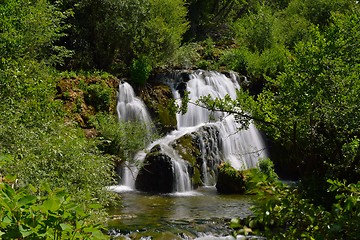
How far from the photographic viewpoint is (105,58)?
24.5 metres

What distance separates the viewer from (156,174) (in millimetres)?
18109

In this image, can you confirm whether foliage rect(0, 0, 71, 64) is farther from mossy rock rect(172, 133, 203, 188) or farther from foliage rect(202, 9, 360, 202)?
foliage rect(202, 9, 360, 202)

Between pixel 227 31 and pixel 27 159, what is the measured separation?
35607mm

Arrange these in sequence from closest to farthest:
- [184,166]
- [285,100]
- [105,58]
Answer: [285,100] → [184,166] → [105,58]

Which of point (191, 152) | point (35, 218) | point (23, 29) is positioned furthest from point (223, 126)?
point (35, 218)

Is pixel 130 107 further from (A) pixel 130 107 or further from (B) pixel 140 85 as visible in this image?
(B) pixel 140 85

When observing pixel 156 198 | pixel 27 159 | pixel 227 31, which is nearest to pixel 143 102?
pixel 156 198

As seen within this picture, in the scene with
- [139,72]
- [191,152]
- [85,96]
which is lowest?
[191,152]

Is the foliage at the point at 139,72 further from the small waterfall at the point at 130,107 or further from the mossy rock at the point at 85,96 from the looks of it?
the mossy rock at the point at 85,96

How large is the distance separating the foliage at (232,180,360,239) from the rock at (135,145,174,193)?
15482 mm

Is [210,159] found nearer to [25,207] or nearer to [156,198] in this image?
[156,198]

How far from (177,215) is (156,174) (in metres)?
4.65

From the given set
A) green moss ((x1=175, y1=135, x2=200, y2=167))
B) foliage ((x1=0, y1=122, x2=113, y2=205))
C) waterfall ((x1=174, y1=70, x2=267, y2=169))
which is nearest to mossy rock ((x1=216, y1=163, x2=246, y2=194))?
green moss ((x1=175, y1=135, x2=200, y2=167))

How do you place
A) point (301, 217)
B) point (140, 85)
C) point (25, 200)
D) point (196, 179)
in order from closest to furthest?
1. point (25, 200)
2. point (301, 217)
3. point (196, 179)
4. point (140, 85)
